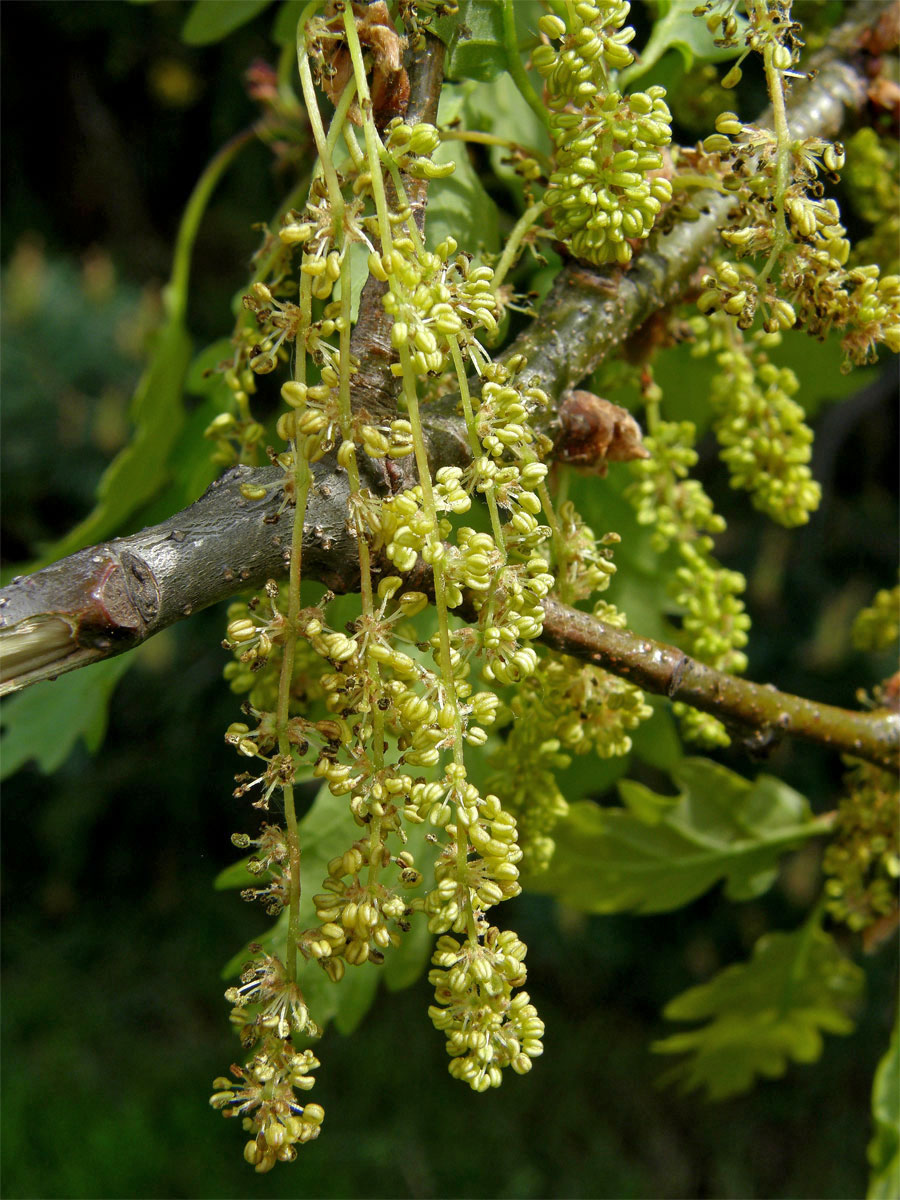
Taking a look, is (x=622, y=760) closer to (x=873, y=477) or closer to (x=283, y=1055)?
(x=283, y=1055)

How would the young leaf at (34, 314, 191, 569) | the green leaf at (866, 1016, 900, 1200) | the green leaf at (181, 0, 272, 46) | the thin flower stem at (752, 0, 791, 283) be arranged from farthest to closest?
the young leaf at (34, 314, 191, 569), the green leaf at (181, 0, 272, 46), the green leaf at (866, 1016, 900, 1200), the thin flower stem at (752, 0, 791, 283)

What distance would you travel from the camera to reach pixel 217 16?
97 cm

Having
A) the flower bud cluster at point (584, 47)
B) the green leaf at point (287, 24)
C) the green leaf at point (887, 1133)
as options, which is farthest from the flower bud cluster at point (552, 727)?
the green leaf at point (287, 24)

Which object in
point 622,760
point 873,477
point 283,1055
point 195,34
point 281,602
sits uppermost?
point 195,34

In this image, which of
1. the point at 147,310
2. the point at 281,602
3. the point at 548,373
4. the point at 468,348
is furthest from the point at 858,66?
the point at 147,310

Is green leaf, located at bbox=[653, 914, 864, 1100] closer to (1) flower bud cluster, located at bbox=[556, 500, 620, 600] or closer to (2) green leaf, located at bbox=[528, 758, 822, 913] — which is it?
(2) green leaf, located at bbox=[528, 758, 822, 913]

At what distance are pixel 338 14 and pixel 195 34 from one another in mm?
580

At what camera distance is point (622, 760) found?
38.2 inches

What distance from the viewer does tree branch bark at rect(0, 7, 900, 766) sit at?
467 mm

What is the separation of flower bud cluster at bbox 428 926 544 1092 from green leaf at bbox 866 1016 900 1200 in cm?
51

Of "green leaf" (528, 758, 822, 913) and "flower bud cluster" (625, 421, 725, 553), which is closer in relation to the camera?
"flower bud cluster" (625, 421, 725, 553)

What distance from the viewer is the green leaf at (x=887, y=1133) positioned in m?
0.84

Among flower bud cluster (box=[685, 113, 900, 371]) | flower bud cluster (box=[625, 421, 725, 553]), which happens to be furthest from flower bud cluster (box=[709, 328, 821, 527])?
flower bud cluster (box=[685, 113, 900, 371])

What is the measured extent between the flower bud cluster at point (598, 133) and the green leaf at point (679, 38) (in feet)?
0.63
